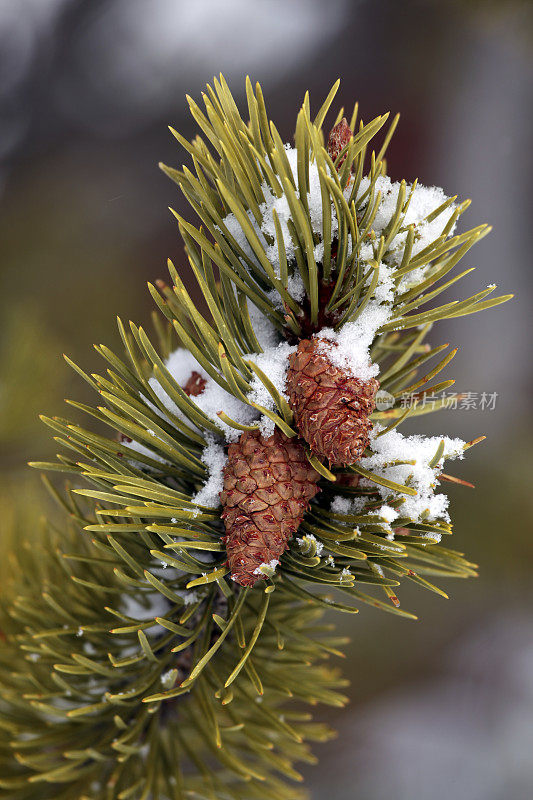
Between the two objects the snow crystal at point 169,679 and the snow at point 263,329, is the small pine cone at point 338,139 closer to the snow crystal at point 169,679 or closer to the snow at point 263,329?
the snow at point 263,329

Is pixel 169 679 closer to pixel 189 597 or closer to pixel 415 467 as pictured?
pixel 189 597

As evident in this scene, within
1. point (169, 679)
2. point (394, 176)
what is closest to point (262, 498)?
point (169, 679)

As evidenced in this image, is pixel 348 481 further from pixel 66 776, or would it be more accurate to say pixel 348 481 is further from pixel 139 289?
pixel 139 289

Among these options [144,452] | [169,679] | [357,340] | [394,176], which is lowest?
[169,679]

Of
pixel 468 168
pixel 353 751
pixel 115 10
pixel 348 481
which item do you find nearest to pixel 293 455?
pixel 348 481

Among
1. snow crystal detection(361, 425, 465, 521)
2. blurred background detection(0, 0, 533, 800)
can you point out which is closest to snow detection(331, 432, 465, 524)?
snow crystal detection(361, 425, 465, 521)

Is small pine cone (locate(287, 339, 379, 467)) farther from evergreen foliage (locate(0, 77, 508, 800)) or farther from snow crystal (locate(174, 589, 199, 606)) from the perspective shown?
snow crystal (locate(174, 589, 199, 606))

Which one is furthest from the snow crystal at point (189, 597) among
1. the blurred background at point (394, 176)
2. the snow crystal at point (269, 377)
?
the blurred background at point (394, 176)

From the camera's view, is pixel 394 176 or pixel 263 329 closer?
pixel 263 329
